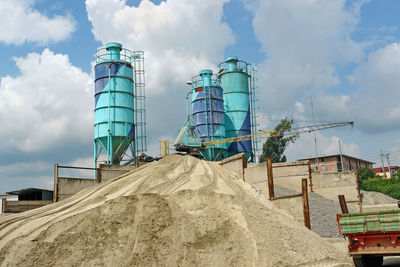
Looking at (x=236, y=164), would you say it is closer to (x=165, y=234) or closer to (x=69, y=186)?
(x=69, y=186)

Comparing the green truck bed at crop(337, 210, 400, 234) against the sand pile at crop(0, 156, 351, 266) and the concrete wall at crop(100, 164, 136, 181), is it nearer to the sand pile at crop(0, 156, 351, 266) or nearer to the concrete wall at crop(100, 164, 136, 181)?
the sand pile at crop(0, 156, 351, 266)

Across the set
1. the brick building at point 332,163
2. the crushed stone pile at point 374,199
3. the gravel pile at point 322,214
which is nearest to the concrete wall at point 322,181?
the gravel pile at point 322,214

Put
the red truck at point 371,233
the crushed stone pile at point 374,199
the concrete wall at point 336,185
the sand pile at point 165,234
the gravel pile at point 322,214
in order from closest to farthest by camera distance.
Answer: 1. the sand pile at point 165,234
2. the red truck at point 371,233
3. the gravel pile at point 322,214
4. the concrete wall at point 336,185
5. the crushed stone pile at point 374,199

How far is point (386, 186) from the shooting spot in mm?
49719

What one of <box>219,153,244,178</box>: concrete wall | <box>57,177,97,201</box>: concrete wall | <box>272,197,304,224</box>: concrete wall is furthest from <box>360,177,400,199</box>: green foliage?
<box>57,177,97,201</box>: concrete wall

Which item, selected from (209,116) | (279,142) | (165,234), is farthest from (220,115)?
(165,234)

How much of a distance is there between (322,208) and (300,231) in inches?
408

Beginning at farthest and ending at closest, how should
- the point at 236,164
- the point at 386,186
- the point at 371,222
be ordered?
the point at 386,186
the point at 236,164
the point at 371,222

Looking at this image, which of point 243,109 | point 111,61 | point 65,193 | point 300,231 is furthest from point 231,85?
point 300,231

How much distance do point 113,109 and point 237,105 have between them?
1961 cm

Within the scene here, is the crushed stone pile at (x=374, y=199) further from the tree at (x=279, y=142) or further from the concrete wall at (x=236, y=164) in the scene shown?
the tree at (x=279, y=142)

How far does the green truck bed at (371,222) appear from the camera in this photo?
9.19 meters

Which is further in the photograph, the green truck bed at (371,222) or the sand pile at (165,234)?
the green truck bed at (371,222)

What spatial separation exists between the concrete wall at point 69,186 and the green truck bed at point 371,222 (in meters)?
12.5
